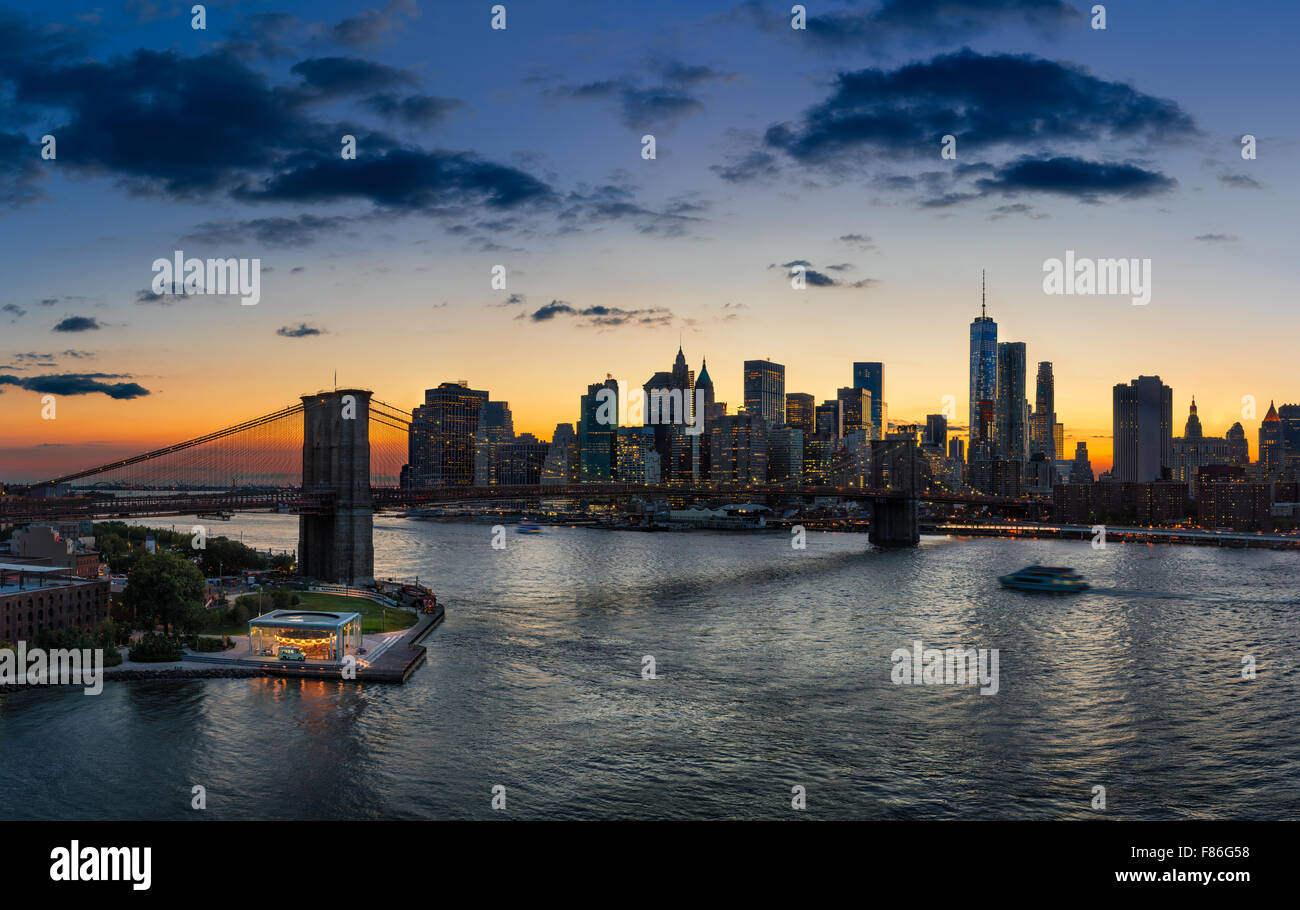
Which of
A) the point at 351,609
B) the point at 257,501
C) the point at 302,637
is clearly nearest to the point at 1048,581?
the point at 351,609

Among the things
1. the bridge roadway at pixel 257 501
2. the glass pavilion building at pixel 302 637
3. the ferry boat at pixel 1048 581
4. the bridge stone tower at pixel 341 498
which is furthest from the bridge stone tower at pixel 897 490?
the glass pavilion building at pixel 302 637

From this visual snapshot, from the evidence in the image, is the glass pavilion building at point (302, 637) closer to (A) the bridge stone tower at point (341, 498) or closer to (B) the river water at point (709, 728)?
(B) the river water at point (709, 728)

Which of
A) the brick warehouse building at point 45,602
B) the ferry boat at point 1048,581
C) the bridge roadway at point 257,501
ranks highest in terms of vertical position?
the bridge roadway at point 257,501

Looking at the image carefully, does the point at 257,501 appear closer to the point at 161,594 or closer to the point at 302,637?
the point at 161,594

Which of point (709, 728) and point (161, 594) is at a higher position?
point (161, 594)

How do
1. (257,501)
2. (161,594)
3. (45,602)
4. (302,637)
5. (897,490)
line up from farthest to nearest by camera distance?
1. (897,490)
2. (257,501)
3. (45,602)
4. (161,594)
5. (302,637)
